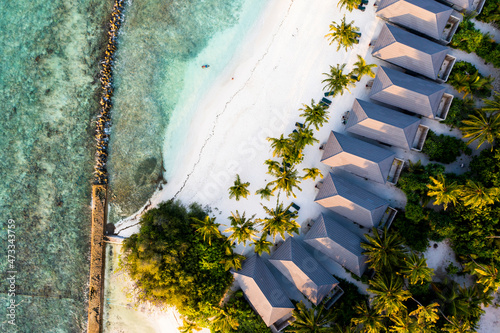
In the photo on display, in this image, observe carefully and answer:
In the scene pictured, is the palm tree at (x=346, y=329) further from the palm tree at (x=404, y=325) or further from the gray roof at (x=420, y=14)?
the gray roof at (x=420, y=14)

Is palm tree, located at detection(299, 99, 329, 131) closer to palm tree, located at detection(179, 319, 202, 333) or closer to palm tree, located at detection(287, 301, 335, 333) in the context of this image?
palm tree, located at detection(287, 301, 335, 333)

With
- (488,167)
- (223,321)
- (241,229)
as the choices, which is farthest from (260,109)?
(488,167)

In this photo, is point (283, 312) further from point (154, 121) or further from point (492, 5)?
point (492, 5)

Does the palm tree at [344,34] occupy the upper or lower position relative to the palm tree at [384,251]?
upper

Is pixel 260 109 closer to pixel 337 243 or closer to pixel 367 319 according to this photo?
pixel 337 243

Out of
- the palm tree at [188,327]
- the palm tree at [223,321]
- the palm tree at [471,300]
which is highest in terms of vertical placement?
the palm tree at [471,300]

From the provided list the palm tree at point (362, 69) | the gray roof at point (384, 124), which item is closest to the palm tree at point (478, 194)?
the gray roof at point (384, 124)
